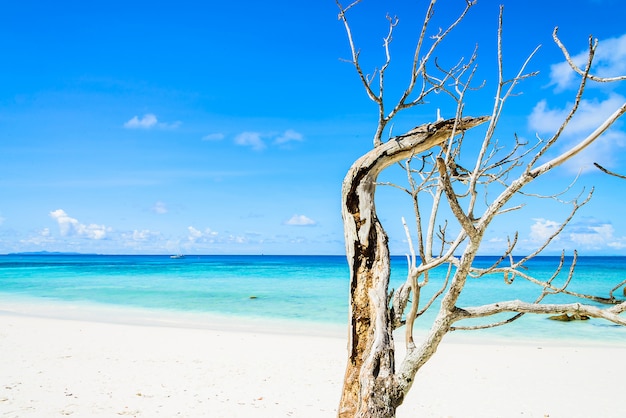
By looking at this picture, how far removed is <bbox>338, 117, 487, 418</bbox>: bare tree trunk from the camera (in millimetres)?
2629

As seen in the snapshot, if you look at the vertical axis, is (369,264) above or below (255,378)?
above

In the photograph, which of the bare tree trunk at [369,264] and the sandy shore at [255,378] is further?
the sandy shore at [255,378]

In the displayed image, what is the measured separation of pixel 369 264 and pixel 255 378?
5.30m

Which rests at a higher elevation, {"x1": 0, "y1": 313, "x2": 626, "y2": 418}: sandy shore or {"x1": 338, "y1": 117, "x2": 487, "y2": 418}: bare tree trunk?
{"x1": 338, "y1": 117, "x2": 487, "y2": 418}: bare tree trunk

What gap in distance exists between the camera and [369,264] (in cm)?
290

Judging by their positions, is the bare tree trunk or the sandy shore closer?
the bare tree trunk

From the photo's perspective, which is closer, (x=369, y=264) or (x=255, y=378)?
(x=369, y=264)

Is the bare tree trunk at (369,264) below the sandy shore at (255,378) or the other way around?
the other way around

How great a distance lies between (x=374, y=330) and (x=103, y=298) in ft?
77.5

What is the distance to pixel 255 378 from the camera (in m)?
7.53

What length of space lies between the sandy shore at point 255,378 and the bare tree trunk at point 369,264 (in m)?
3.55

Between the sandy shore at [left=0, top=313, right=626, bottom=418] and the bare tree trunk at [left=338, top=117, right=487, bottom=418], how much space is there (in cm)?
355

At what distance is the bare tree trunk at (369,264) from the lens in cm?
263

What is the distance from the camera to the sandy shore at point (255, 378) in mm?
6059
